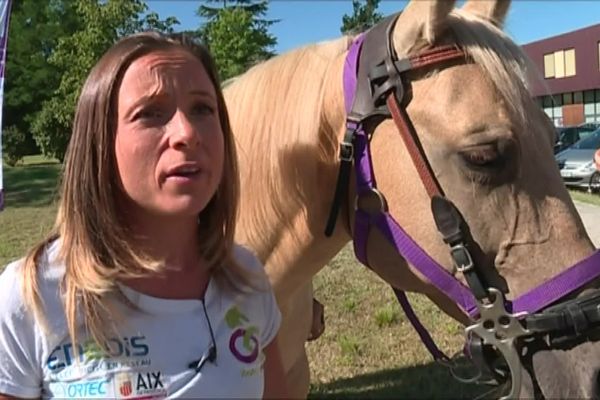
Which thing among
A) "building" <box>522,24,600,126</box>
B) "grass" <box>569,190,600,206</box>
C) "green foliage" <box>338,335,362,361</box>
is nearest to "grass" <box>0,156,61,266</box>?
"building" <box>522,24,600,126</box>

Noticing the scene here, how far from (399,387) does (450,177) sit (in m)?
3.67

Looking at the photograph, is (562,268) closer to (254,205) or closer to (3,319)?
(254,205)

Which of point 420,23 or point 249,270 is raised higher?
point 420,23

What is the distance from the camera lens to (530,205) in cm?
197

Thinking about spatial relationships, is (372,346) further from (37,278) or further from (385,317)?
(37,278)

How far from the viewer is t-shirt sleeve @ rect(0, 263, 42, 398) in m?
1.32

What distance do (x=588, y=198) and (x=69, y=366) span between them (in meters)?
13.0

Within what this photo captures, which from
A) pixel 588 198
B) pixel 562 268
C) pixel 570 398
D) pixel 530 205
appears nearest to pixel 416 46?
pixel 530 205

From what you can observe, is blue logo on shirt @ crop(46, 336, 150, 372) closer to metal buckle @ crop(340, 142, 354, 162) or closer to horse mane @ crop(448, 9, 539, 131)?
metal buckle @ crop(340, 142, 354, 162)

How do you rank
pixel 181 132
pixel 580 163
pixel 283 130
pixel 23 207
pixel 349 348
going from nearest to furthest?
pixel 181 132 → pixel 283 130 → pixel 349 348 → pixel 580 163 → pixel 23 207

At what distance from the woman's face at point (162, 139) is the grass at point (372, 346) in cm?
334

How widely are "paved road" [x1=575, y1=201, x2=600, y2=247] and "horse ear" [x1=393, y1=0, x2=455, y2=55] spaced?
6425 mm

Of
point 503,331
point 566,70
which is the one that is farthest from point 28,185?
point 503,331

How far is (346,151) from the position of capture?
2279mm
